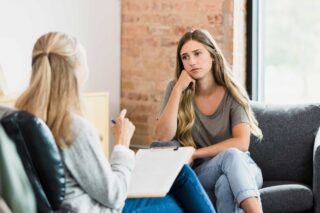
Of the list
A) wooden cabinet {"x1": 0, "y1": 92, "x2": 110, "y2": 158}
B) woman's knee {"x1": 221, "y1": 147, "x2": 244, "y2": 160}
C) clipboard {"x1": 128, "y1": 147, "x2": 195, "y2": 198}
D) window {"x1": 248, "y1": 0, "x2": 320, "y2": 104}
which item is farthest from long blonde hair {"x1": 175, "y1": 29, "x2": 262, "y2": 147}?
window {"x1": 248, "y1": 0, "x2": 320, "y2": 104}

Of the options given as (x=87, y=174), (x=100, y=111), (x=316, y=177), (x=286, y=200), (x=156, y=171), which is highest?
(x=87, y=174)

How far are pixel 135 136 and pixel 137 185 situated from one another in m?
2.78

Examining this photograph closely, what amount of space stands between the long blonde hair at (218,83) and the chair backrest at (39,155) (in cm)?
172

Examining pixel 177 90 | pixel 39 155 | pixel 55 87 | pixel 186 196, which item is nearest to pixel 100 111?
pixel 177 90

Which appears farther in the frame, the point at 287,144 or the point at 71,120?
the point at 287,144

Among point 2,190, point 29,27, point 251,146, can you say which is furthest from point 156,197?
point 29,27

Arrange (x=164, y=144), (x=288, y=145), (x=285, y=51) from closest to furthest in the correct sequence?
(x=164, y=144) → (x=288, y=145) → (x=285, y=51)

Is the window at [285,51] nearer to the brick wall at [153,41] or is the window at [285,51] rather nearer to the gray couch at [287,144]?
the brick wall at [153,41]

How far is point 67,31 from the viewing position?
206 inches

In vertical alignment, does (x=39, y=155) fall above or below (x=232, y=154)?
above

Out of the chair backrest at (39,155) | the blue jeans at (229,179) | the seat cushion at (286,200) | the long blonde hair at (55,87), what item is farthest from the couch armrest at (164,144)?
the chair backrest at (39,155)

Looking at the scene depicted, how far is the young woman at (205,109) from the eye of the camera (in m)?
3.83

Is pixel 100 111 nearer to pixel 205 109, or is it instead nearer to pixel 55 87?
pixel 205 109

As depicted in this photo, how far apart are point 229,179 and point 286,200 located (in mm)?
432
